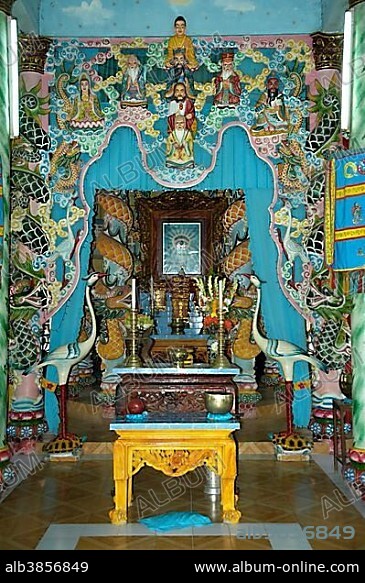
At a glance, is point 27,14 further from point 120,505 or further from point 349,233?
point 120,505

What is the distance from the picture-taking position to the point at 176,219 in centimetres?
1081

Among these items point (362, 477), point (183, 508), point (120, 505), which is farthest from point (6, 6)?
point (362, 477)

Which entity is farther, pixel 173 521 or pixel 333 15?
pixel 333 15

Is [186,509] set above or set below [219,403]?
below

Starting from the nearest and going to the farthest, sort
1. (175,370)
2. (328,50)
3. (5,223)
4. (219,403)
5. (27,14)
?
(219,403)
(5,223)
(175,370)
(27,14)
(328,50)

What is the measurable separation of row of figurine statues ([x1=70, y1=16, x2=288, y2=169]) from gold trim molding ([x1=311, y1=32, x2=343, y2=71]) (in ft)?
1.66

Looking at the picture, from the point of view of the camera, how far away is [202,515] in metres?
4.82

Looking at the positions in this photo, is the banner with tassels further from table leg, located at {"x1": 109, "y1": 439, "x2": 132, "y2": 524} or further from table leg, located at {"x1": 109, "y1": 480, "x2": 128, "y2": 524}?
table leg, located at {"x1": 109, "y1": 480, "x2": 128, "y2": 524}

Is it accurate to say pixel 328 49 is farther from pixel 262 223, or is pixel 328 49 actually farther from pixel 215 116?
pixel 262 223

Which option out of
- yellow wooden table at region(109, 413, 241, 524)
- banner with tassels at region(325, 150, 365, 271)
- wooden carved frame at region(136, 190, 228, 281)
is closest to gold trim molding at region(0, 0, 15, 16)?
banner with tassels at region(325, 150, 365, 271)

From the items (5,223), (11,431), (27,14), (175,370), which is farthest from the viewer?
(11,431)

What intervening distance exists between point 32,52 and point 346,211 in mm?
3910

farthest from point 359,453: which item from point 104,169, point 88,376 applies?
point 88,376
